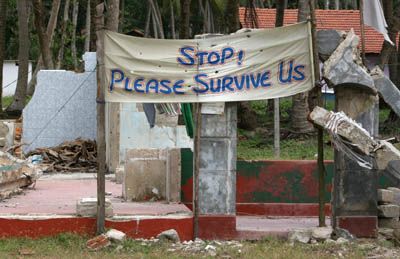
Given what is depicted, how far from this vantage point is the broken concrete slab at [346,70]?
1012 cm

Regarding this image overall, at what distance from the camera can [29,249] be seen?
946 cm

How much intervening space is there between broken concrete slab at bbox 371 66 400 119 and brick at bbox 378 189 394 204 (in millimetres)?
1208

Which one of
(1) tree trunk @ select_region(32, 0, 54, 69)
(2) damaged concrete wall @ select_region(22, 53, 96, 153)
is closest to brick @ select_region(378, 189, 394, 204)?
(2) damaged concrete wall @ select_region(22, 53, 96, 153)

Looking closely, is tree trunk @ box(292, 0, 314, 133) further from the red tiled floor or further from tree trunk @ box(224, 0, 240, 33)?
the red tiled floor

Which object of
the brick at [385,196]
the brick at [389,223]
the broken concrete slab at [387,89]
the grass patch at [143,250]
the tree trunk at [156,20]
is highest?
the tree trunk at [156,20]

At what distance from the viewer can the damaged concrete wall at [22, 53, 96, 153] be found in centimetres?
2130

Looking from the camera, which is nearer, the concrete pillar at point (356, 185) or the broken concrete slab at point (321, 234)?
the broken concrete slab at point (321, 234)

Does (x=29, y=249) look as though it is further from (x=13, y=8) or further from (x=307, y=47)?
(x=13, y=8)

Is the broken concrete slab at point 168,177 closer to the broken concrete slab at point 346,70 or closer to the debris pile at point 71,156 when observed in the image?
the broken concrete slab at point 346,70

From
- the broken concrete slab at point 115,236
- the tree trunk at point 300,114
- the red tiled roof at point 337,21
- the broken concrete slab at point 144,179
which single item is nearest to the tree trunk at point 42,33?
the tree trunk at point 300,114

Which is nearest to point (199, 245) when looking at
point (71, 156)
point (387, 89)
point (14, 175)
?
point (387, 89)

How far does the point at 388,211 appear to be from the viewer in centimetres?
1080

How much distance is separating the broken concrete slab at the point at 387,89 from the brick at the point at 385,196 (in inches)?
47.6

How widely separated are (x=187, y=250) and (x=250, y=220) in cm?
253
